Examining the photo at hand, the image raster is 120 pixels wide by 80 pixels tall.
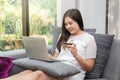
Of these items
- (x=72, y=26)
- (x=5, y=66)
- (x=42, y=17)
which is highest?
(x=42, y=17)

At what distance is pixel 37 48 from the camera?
1.84m

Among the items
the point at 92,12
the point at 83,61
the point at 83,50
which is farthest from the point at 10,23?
the point at 83,61

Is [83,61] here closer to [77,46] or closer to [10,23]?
[77,46]

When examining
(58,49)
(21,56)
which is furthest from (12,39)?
(58,49)

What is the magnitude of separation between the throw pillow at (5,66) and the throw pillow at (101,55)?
667 millimetres

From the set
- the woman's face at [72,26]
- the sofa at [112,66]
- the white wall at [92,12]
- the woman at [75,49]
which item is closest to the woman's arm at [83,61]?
the woman at [75,49]

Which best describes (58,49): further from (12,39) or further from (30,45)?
(12,39)

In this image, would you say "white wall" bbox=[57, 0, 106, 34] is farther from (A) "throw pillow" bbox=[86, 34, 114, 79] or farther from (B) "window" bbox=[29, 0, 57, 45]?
(A) "throw pillow" bbox=[86, 34, 114, 79]

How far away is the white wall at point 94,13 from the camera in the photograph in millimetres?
3270

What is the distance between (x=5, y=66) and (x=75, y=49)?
25.0 inches

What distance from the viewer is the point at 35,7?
3221 mm

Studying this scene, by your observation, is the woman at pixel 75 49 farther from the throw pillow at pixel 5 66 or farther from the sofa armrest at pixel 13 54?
the sofa armrest at pixel 13 54

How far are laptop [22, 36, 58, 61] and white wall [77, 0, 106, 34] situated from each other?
1532mm

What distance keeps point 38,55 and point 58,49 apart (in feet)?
1.15
